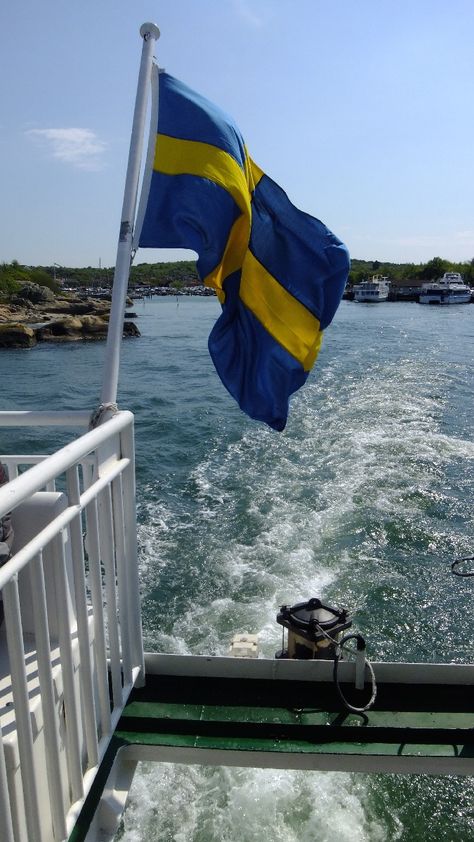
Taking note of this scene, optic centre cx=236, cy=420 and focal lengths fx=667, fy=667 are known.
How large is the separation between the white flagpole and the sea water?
267cm

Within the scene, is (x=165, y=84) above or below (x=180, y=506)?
above

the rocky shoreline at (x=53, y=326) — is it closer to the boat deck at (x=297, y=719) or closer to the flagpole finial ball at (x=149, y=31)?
the flagpole finial ball at (x=149, y=31)

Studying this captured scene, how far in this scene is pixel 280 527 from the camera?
864 cm

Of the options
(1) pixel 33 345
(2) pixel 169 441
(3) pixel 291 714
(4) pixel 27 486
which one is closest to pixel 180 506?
(2) pixel 169 441

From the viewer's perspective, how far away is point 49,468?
5.82 feet

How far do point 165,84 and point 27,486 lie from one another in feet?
7.89

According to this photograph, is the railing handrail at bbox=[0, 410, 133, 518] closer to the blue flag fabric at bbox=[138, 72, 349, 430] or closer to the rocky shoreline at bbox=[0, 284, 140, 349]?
the blue flag fabric at bbox=[138, 72, 349, 430]

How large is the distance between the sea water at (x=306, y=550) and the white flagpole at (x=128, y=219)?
8.76 feet

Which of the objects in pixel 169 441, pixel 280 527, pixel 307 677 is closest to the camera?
pixel 307 677

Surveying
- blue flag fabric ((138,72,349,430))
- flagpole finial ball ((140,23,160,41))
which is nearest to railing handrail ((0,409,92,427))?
→ blue flag fabric ((138,72,349,430))

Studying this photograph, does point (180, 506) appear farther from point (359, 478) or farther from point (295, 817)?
point (295, 817)

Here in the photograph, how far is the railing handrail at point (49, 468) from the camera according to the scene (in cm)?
153

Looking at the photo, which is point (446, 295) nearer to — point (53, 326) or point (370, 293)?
point (370, 293)

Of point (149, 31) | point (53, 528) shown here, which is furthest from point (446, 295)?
point (53, 528)
